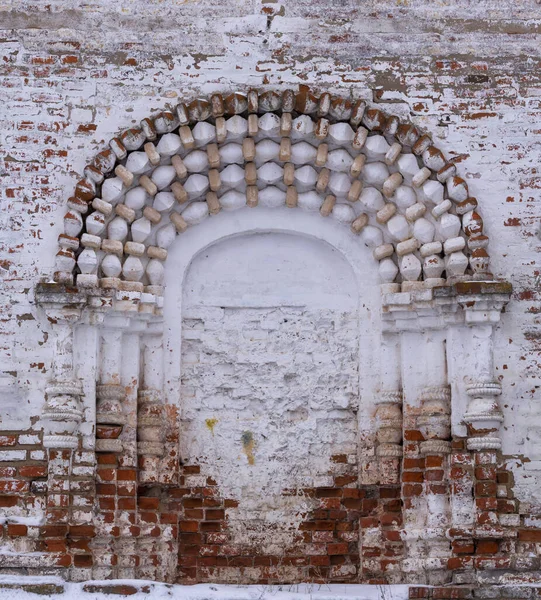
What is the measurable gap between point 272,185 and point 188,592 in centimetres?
248

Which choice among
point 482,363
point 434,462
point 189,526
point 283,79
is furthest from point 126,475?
point 283,79

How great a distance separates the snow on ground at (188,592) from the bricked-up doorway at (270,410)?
1.37 ft

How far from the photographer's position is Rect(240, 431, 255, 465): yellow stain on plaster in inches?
304

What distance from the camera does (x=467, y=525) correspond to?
7.32 metres

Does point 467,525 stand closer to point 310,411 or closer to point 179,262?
point 310,411

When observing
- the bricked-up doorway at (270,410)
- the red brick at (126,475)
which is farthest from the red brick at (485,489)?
the red brick at (126,475)

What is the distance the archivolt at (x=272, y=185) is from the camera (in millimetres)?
7590

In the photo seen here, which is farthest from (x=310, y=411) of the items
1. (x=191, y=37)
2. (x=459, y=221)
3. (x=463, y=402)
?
(x=191, y=37)

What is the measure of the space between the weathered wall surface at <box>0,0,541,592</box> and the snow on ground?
141cm

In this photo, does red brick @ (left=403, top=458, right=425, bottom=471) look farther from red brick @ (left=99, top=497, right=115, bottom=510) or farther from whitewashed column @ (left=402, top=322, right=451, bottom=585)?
red brick @ (left=99, top=497, right=115, bottom=510)

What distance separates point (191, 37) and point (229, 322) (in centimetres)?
172

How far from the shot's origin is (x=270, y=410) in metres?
7.77

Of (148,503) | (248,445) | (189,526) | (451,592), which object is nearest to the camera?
(451,592)

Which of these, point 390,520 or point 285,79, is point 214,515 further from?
point 285,79
